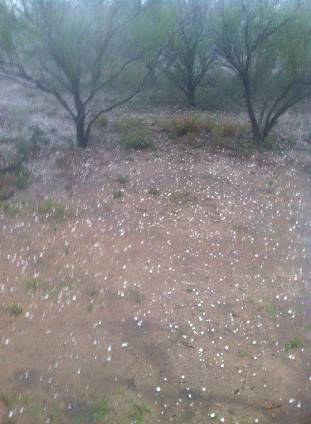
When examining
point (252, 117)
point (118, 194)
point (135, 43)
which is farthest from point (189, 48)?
point (118, 194)

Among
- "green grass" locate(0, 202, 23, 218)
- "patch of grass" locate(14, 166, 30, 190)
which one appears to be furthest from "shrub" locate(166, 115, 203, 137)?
"green grass" locate(0, 202, 23, 218)

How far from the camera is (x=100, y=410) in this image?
525 cm

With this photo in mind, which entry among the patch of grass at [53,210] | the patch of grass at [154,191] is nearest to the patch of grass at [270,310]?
the patch of grass at [53,210]

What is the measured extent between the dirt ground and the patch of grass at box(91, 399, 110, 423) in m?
0.01

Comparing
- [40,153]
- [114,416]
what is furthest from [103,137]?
[114,416]

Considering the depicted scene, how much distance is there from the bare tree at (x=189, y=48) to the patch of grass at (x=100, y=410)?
9.85 metres

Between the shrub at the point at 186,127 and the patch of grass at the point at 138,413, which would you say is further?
the shrub at the point at 186,127

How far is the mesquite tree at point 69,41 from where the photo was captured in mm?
11664

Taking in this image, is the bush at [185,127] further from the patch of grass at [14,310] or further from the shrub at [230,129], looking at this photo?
the patch of grass at [14,310]

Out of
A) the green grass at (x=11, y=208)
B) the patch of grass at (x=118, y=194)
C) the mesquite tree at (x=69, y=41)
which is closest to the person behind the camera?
the green grass at (x=11, y=208)

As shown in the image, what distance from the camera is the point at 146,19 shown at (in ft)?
41.7

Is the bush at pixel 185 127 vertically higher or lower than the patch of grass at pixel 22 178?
higher

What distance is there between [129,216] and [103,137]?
4.68 metres

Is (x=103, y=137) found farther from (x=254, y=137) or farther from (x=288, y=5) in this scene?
(x=288, y=5)
